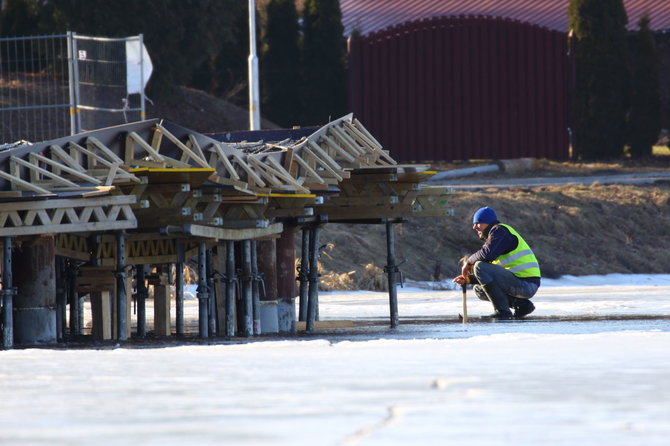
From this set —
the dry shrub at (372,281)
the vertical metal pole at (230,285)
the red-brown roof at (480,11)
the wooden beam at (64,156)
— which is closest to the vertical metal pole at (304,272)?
the vertical metal pole at (230,285)

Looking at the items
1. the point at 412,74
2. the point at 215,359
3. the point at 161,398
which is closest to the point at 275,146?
the point at 215,359

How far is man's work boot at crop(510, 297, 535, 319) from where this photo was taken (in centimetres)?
2167

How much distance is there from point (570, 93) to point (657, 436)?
3848 cm

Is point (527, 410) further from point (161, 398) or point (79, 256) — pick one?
point (79, 256)

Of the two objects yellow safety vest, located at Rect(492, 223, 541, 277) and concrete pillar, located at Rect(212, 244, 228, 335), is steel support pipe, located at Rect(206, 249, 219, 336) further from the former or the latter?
yellow safety vest, located at Rect(492, 223, 541, 277)

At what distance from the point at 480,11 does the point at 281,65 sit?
7238 millimetres

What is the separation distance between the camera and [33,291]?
19.0 metres

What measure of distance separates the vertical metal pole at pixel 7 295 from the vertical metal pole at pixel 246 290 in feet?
16.5

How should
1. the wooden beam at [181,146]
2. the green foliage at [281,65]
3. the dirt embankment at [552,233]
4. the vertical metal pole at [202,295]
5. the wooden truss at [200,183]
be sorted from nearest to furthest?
the wooden truss at [200,183] → the wooden beam at [181,146] → the vertical metal pole at [202,295] → the dirt embankment at [552,233] → the green foliage at [281,65]

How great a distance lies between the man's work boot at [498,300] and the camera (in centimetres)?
2123

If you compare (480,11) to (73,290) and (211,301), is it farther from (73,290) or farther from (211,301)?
(73,290)

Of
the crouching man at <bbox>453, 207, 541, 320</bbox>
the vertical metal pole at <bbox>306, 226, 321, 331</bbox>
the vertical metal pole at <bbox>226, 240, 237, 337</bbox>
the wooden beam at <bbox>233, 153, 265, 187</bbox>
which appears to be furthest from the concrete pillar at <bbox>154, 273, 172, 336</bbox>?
the crouching man at <bbox>453, 207, 541, 320</bbox>

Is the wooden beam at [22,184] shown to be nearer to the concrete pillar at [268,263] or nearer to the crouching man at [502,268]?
the crouching man at [502,268]

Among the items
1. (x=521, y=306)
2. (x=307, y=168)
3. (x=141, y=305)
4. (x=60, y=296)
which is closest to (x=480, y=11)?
(x=307, y=168)
